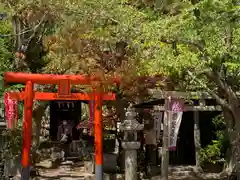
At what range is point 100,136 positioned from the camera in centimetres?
1314

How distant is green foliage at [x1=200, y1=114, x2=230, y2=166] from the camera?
16328mm

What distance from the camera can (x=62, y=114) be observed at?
25281 mm

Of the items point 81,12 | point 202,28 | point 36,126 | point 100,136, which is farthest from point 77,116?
point 202,28

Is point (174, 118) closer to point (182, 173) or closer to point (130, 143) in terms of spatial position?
point (130, 143)

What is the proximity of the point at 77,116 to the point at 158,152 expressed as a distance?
8673 millimetres

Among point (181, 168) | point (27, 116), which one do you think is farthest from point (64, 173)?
point (27, 116)

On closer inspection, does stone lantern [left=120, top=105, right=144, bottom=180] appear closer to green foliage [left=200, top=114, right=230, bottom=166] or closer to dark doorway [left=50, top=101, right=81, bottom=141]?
green foliage [left=200, top=114, right=230, bottom=166]

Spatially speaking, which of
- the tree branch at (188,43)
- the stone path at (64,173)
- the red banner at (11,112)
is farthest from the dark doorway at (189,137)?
the tree branch at (188,43)

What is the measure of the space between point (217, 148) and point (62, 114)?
11.4 metres

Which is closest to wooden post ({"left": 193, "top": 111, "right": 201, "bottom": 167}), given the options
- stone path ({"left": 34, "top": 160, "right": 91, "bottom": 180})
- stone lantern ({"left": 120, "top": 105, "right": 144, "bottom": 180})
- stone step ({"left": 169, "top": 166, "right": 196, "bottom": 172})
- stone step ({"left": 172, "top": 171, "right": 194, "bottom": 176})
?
stone step ({"left": 172, "top": 171, "right": 194, "bottom": 176})

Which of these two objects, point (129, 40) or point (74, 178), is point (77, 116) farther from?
point (129, 40)

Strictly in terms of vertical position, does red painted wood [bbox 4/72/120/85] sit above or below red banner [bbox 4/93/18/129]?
above

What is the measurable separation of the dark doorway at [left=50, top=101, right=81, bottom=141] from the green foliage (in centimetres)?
1010

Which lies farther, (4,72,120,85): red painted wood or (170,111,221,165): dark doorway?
(170,111,221,165): dark doorway
